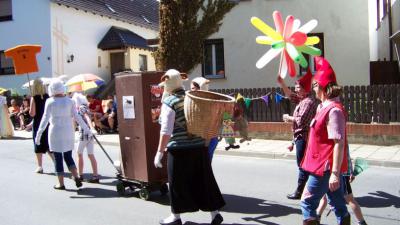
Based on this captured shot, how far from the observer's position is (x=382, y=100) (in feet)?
39.7

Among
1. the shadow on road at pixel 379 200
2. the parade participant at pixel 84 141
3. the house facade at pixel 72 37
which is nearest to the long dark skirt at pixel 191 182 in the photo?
the shadow on road at pixel 379 200

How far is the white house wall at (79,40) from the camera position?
82.5ft

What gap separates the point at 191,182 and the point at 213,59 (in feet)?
45.0

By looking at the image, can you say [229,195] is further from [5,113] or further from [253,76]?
[5,113]

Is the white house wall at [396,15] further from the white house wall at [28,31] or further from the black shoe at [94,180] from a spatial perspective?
the white house wall at [28,31]

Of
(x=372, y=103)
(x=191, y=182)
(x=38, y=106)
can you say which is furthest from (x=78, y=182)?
(x=372, y=103)

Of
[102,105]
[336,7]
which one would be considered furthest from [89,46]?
[336,7]

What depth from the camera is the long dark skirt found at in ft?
17.8

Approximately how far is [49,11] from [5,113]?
9.19 metres

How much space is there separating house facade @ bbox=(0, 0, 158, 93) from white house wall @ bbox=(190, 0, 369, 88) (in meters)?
10.2

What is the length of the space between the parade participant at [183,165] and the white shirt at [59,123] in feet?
8.98

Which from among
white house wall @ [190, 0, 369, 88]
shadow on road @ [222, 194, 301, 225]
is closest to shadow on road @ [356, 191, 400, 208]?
shadow on road @ [222, 194, 301, 225]

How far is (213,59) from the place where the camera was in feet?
61.9

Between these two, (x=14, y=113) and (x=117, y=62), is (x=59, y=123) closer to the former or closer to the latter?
(x=14, y=113)
